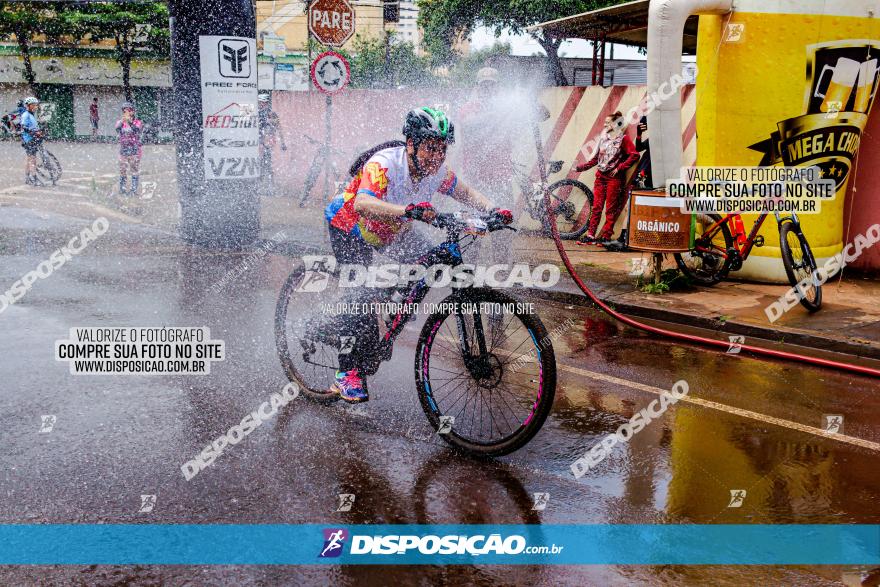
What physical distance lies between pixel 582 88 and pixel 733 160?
4.47 metres

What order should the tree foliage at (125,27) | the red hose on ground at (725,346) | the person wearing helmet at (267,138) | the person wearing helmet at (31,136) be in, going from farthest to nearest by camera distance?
the tree foliage at (125,27)
the person wearing helmet at (31,136)
the person wearing helmet at (267,138)
the red hose on ground at (725,346)

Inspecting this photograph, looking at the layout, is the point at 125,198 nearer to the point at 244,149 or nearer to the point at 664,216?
the point at 244,149

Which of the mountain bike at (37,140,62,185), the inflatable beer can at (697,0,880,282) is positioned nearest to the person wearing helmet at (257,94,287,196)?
the mountain bike at (37,140,62,185)

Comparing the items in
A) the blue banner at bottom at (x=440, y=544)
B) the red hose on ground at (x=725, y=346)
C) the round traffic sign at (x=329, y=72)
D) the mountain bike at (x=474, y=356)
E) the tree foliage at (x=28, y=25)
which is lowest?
the blue banner at bottom at (x=440, y=544)

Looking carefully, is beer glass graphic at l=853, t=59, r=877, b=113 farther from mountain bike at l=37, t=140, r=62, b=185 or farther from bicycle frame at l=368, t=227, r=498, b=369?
mountain bike at l=37, t=140, r=62, b=185

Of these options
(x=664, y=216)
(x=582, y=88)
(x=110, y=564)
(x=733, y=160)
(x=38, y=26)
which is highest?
(x=38, y=26)

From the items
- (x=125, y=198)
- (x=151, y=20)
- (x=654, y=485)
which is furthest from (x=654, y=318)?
(x=151, y=20)

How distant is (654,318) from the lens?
8484mm

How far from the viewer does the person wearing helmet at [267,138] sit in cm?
1984

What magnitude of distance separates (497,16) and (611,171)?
22248 millimetres

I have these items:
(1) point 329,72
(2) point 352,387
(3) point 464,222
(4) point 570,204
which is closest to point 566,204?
(4) point 570,204

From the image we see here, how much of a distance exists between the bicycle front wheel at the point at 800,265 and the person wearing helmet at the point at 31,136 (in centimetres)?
1800

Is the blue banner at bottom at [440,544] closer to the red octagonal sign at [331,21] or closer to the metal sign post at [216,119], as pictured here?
the metal sign post at [216,119]

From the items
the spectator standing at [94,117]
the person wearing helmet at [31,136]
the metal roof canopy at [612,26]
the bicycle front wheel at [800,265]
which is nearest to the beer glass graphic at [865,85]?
the bicycle front wheel at [800,265]
